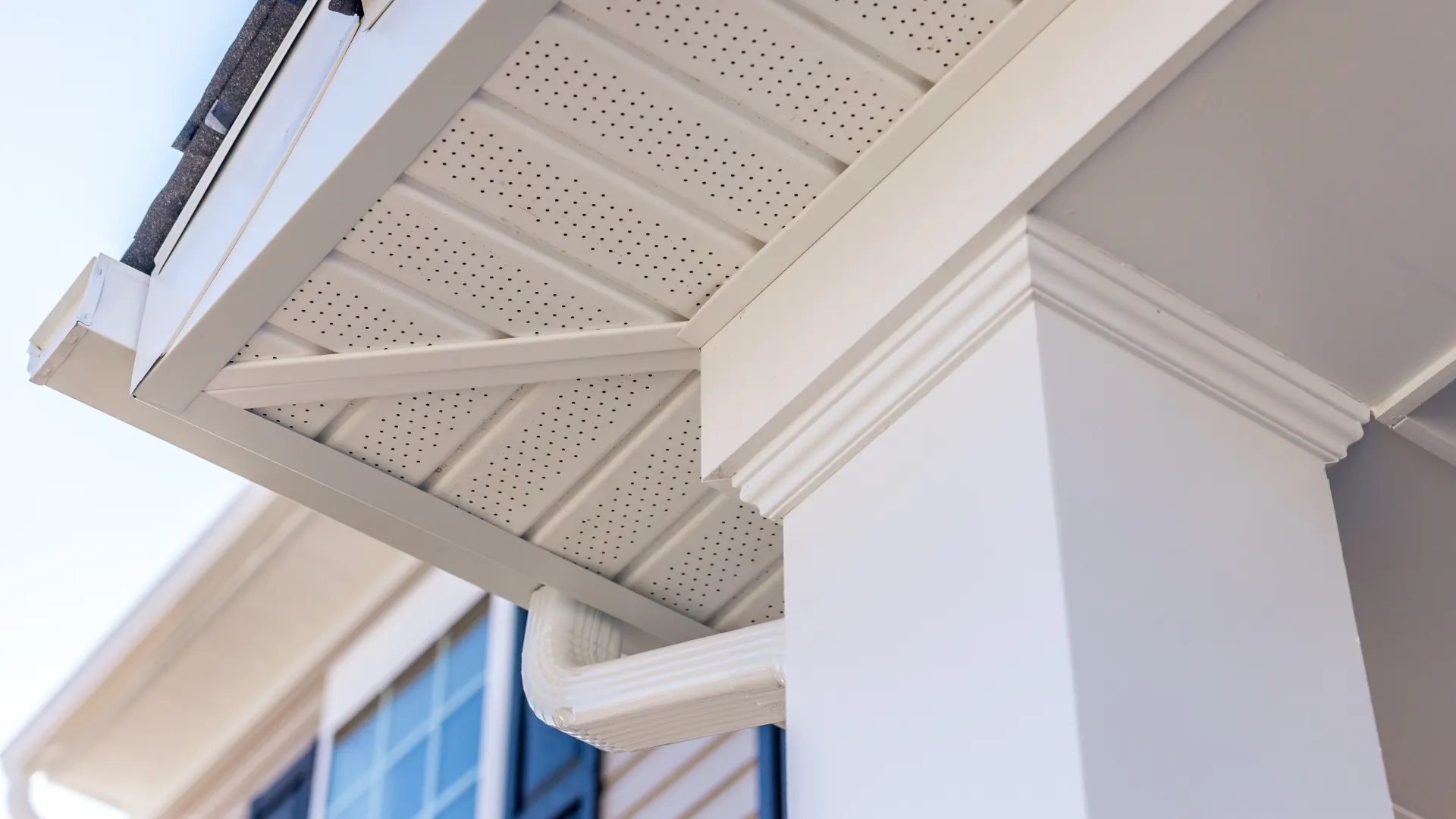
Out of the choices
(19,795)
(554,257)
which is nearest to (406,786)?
(19,795)

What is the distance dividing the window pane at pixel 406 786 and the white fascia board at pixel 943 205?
2759 millimetres

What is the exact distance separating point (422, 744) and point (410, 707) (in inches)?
7.5

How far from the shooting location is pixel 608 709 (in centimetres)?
206

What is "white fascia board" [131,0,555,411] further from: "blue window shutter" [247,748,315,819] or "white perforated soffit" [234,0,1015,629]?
"blue window shutter" [247,748,315,819]

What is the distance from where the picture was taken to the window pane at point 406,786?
14.2ft

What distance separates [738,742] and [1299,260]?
5.85 ft

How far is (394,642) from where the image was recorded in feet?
15.6

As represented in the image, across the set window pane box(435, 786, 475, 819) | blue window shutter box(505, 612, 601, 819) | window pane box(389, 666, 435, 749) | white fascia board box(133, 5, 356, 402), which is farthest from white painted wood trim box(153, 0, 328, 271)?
window pane box(389, 666, 435, 749)

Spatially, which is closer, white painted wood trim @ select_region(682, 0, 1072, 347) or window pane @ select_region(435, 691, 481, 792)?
white painted wood trim @ select_region(682, 0, 1072, 347)

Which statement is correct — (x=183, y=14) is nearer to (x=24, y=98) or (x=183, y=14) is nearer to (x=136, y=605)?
(x=24, y=98)

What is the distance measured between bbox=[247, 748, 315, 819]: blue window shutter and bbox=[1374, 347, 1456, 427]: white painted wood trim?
13.5 feet

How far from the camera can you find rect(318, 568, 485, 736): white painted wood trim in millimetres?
4492

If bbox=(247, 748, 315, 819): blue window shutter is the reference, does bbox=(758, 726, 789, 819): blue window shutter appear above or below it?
below

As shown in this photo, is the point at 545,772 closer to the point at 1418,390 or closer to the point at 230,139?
the point at 230,139
